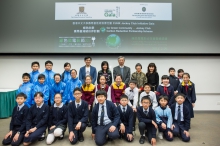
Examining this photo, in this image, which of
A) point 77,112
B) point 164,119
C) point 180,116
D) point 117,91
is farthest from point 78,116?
point 180,116

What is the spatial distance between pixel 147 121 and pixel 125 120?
0.35 meters

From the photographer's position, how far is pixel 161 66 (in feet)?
14.4

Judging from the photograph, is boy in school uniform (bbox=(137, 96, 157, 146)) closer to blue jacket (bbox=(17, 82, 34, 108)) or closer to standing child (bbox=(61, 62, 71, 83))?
standing child (bbox=(61, 62, 71, 83))

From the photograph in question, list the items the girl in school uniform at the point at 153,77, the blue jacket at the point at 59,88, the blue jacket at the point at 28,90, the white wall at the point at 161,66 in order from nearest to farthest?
the blue jacket at the point at 28,90 < the blue jacket at the point at 59,88 < the girl in school uniform at the point at 153,77 < the white wall at the point at 161,66

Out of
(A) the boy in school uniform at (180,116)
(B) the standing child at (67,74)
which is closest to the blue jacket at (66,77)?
(B) the standing child at (67,74)

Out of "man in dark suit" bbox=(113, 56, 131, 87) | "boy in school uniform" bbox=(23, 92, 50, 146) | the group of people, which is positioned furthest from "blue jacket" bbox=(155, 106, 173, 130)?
"boy in school uniform" bbox=(23, 92, 50, 146)

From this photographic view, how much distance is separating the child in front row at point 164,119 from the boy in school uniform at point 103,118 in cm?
67

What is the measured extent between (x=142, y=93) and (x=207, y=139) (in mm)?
1225

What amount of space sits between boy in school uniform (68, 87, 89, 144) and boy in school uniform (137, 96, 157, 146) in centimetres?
84

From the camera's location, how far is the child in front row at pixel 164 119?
2.76 m

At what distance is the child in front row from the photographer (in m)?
2.76

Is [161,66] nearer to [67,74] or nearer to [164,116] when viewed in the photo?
[164,116]

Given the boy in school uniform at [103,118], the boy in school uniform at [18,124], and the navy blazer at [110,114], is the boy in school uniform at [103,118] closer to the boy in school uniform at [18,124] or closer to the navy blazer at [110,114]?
the navy blazer at [110,114]

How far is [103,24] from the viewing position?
4.27 metres
